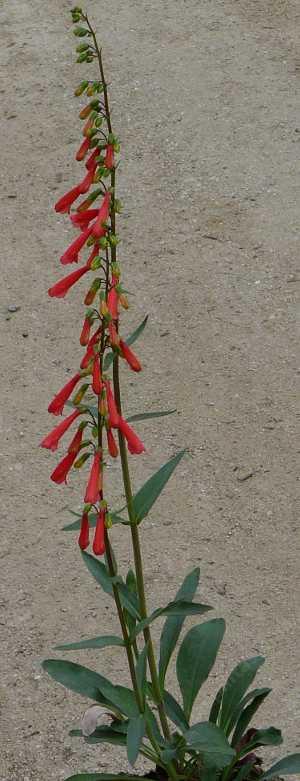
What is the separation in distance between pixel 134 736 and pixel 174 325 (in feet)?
11.2

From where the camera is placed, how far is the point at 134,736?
9.69ft

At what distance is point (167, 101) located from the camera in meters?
7.76

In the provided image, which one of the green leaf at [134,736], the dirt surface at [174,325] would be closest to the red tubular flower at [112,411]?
the green leaf at [134,736]

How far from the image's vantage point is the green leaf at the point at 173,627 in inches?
137

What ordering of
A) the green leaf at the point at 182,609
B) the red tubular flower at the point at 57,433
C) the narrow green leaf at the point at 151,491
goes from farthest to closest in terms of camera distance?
the narrow green leaf at the point at 151,491
the green leaf at the point at 182,609
the red tubular flower at the point at 57,433

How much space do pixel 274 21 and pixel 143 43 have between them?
35.3 inches

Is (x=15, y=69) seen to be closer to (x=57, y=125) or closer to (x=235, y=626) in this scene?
(x=57, y=125)

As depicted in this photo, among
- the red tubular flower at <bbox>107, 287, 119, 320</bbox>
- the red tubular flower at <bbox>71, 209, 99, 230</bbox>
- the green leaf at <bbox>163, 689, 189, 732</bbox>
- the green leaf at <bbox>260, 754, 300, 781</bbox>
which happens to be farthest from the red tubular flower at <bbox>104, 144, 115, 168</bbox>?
the green leaf at <bbox>260, 754, 300, 781</bbox>

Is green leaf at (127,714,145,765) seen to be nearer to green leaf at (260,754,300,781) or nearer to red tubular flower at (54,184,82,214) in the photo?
green leaf at (260,754,300,781)

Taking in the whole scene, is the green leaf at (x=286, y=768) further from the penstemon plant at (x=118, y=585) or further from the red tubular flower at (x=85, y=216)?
the red tubular flower at (x=85, y=216)

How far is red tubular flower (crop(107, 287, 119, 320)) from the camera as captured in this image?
2646 mm

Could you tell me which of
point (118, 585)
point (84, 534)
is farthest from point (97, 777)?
point (84, 534)

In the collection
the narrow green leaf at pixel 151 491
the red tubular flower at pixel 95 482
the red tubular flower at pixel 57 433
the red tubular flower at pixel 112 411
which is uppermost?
the red tubular flower at pixel 112 411

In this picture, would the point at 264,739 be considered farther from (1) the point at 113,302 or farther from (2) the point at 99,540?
(1) the point at 113,302
